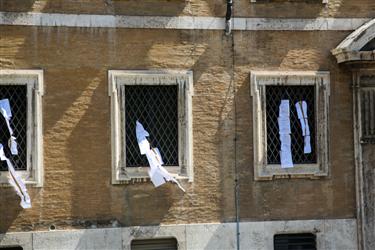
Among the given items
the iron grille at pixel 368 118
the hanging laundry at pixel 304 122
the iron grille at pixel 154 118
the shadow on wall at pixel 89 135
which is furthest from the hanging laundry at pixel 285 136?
the iron grille at pixel 154 118

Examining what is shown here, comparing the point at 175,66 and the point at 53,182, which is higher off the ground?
the point at 175,66

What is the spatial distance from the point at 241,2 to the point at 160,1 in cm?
160

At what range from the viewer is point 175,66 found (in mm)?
13430

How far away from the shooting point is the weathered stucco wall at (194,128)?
12.8 metres

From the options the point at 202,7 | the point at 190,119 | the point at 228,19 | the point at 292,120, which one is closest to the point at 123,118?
the point at 190,119

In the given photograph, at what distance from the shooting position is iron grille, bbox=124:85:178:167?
13250 millimetres

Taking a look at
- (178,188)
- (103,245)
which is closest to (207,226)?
(178,188)

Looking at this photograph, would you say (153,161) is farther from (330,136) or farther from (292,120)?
(330,136)

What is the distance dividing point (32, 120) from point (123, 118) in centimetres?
163

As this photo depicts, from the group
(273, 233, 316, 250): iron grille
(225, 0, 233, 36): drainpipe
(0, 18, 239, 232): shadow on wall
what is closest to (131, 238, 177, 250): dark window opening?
(0, 18, 239, 232): shadow on wall

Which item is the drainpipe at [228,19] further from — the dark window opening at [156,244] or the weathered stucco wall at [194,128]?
the dark window opening at [156,244]

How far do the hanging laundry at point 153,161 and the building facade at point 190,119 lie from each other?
0.18m

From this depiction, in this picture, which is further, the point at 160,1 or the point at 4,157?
the point at 160,1

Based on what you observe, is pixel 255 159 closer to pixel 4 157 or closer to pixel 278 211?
pixel 278 211
